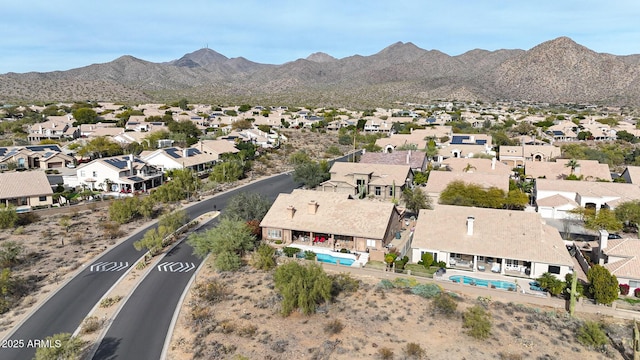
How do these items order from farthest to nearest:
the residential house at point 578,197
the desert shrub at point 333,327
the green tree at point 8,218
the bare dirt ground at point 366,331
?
the residential house at point 578,197
the green tree at point 8,218
the desert shrub at point 333,327
the bare dirt ground at point 366,331

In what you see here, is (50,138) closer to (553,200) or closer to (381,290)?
(381,290)

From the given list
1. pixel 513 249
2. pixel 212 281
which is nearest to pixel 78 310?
pixel 212 281

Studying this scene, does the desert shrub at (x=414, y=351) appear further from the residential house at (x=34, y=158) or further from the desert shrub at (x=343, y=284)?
the residential house at (x=34, y=158)

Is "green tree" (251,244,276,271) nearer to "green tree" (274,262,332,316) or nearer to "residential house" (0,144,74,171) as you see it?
"green tree" (274,262,332,316)

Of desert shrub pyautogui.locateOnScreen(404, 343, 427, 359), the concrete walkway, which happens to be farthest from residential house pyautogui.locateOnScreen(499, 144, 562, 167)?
desert shrub pyautogui.locateOnScreen(404, 343, 427, 359)

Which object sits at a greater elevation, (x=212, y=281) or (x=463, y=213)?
(x=463, y=213)

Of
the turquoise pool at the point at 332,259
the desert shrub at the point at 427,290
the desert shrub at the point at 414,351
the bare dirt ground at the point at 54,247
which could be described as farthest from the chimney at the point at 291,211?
the desert shrub at the point at 414,351
